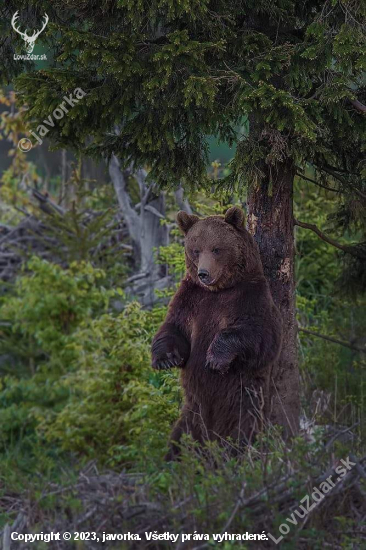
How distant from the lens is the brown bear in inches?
204

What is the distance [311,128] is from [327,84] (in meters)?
0.35

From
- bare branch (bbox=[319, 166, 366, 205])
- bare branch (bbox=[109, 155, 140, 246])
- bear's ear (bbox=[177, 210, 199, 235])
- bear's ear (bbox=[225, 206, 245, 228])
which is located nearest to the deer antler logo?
bear's ear (bbox=[177, 210, 199, 235])

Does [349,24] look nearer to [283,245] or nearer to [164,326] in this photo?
[283,245]

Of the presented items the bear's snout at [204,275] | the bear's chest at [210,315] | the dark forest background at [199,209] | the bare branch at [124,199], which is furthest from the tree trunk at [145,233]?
the bear's snout at [204,275]

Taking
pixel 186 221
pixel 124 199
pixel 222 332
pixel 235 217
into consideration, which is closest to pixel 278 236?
pixel 235 217

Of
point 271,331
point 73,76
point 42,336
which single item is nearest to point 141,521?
point 271,331

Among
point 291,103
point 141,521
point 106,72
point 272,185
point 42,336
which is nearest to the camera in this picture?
point 141,521

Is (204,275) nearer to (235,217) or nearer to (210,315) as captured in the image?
(210,315)

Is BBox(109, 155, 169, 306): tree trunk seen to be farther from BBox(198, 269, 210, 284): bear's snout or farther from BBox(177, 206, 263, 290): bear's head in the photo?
BBox(198, 269, 210, 284): bear's snout

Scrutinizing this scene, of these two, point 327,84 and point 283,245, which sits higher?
point 327,84

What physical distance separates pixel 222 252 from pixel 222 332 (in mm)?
510

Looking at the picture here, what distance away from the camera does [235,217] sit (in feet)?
17.8

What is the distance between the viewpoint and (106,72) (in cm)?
535

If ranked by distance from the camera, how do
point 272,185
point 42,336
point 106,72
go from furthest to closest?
1. point 42,336
2. point 272,185
3. point 106,72
